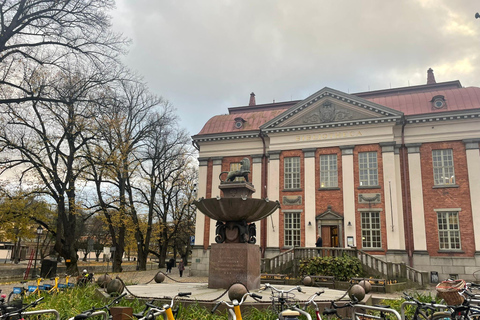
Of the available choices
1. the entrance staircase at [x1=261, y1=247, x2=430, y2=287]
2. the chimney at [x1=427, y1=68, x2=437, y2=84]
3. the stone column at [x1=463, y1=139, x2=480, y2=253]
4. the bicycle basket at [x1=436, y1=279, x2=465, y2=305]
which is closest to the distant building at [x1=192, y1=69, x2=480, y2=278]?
the stone column at [x1=463, y1=139, x2=480, y2=253]

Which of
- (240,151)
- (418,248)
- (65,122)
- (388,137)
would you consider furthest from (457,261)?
(65,122)

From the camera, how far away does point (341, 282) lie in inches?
704

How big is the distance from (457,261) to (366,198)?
632 centimetres

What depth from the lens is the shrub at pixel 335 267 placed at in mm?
19125

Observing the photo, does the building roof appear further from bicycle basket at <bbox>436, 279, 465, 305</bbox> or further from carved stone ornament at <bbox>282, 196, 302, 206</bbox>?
bicycle basket at <bbox>436, 279, 465, 305</bbox>

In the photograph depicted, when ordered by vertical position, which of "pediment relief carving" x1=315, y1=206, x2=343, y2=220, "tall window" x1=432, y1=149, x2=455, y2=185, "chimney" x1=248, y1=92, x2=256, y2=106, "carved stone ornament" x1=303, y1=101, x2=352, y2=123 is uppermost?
"chimney" x1=248, y1=92, x2=256, y2=106

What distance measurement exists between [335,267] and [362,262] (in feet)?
6.91

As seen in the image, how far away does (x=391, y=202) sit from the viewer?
2458 centimetres

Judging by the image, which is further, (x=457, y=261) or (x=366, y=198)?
(x=366, y=198)

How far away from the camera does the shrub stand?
62.7ft

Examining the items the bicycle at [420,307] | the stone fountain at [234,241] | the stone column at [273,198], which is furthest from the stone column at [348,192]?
the bicycle at [420,307]

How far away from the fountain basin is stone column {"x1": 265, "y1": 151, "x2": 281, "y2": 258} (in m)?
15.9

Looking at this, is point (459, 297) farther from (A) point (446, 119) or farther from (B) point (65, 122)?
(B) point (65, 122)

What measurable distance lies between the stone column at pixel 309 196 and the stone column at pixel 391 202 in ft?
15.4
